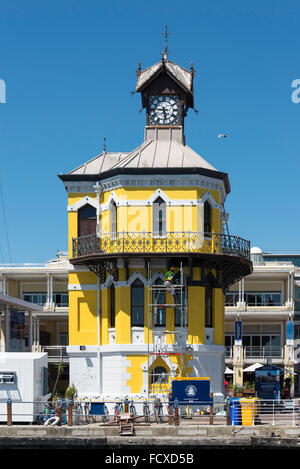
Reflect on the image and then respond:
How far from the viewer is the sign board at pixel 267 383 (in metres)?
45.2

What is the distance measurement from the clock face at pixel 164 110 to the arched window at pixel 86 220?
626 centimetres

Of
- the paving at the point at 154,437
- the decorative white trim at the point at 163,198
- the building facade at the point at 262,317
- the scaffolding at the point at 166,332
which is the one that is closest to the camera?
the paving at the point at 154,437

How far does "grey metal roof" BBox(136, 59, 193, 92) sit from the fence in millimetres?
17216

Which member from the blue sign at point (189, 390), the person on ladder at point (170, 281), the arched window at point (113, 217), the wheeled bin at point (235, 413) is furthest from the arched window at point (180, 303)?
the wheeled bin at point (235, 413)

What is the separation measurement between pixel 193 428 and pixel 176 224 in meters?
14.3

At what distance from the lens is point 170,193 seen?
47.6 metres

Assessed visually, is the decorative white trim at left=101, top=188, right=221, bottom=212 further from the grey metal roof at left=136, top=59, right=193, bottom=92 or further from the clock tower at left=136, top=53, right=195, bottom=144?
the grey metal roof at left=136, top=59, right=193, bottom=92

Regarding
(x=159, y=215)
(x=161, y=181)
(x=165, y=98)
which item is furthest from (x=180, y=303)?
(x=165, y=98)

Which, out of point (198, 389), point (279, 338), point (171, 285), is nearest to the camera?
point (198, 389)

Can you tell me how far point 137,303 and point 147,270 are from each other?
1720mm

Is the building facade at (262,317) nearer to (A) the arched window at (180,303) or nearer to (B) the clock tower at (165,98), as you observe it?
(B) the clock tower at (165,98)
